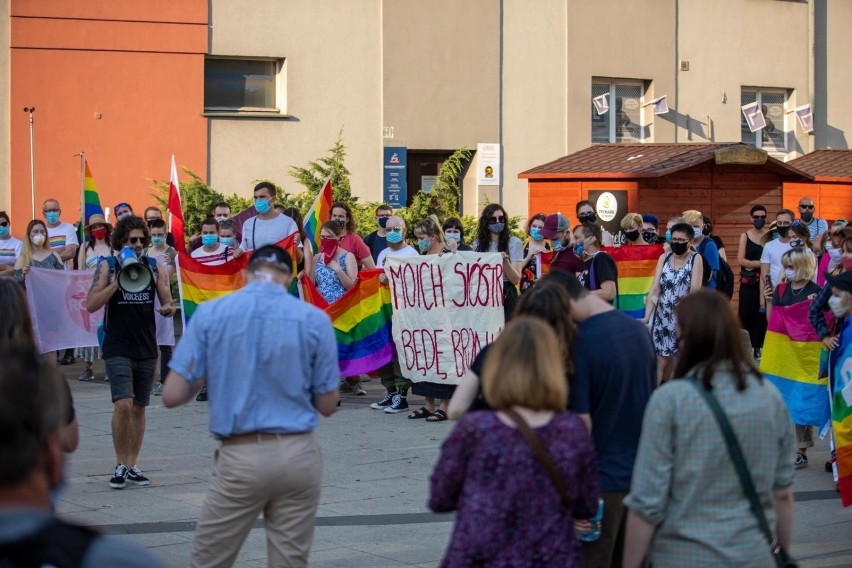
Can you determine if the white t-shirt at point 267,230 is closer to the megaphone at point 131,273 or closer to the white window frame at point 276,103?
the megaphone at point 131,273

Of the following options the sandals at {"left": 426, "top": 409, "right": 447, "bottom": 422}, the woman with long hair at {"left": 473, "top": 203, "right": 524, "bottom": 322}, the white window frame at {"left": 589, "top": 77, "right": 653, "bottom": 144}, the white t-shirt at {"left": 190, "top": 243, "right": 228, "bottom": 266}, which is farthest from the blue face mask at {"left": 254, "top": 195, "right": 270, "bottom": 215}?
the white window frame at {"left": 589, "top": 77, "right": 653, "bottom": 144}

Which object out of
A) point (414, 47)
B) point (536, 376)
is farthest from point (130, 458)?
point (414, 47)

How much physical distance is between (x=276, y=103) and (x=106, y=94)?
9.88 ft

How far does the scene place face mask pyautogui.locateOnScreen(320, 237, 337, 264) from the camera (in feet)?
43.1

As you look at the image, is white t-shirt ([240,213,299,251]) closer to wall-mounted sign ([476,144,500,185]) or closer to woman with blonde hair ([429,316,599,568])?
woman with blonde hair ([429,316,599,568])

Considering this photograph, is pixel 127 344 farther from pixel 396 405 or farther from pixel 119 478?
pixel 396 405

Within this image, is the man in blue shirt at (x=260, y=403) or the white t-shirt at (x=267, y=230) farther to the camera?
the white t-shirt at (x=267, y=230)

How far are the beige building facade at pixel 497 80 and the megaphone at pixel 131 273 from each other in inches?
474

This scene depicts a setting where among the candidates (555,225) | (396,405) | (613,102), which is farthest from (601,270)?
(613,102)

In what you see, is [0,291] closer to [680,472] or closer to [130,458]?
[680,472]

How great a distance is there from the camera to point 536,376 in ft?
13.9

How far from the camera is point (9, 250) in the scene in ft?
47.3

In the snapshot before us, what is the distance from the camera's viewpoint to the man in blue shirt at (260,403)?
5293 mm

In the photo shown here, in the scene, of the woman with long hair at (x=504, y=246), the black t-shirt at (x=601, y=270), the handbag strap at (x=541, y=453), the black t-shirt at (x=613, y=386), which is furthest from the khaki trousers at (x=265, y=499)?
the woman with long hair at (x=504, y=246)
